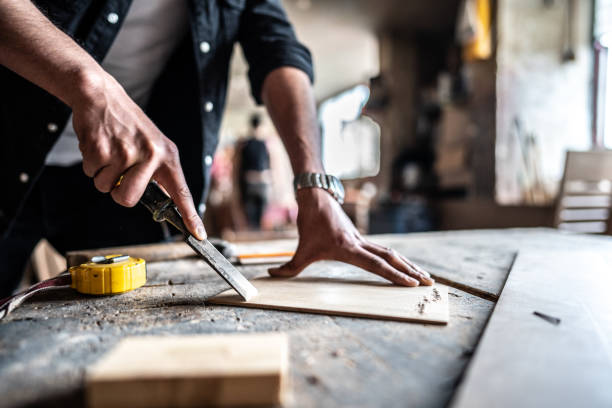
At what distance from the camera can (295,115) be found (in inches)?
46.2

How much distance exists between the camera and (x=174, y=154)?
0.70 meters

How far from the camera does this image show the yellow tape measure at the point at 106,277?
0.72 meters

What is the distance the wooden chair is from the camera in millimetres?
2092

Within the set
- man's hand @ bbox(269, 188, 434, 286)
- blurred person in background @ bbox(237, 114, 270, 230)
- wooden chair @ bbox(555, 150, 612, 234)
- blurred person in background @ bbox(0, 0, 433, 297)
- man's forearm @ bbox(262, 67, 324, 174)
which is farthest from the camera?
blurred person in background @ bbox(237, 114, 270, 230)

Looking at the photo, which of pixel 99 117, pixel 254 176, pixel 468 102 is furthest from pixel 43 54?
pixel 254 176

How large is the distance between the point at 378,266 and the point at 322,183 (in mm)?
292

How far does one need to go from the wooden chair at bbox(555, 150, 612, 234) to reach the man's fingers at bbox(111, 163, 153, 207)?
2.27 meters

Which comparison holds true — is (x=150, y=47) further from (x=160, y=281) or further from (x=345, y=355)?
(x=345, y=355)

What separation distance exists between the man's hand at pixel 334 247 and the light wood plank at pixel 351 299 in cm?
3

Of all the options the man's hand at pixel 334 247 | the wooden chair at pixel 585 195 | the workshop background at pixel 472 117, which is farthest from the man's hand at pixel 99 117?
the wooden chair at pixel 585 195

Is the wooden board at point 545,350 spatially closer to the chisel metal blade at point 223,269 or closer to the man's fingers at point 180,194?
the chisel metal blade at point 223,269

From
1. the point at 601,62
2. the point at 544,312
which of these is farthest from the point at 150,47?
the point at 601,62

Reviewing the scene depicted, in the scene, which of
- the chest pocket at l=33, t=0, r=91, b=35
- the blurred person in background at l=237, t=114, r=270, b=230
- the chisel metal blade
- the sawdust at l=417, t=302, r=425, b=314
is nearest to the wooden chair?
the sawdust at l=417, t=302, r=425, b=314

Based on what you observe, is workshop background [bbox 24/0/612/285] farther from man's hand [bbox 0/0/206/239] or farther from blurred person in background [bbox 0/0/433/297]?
man's hand [bbox 0/0/206/239]
